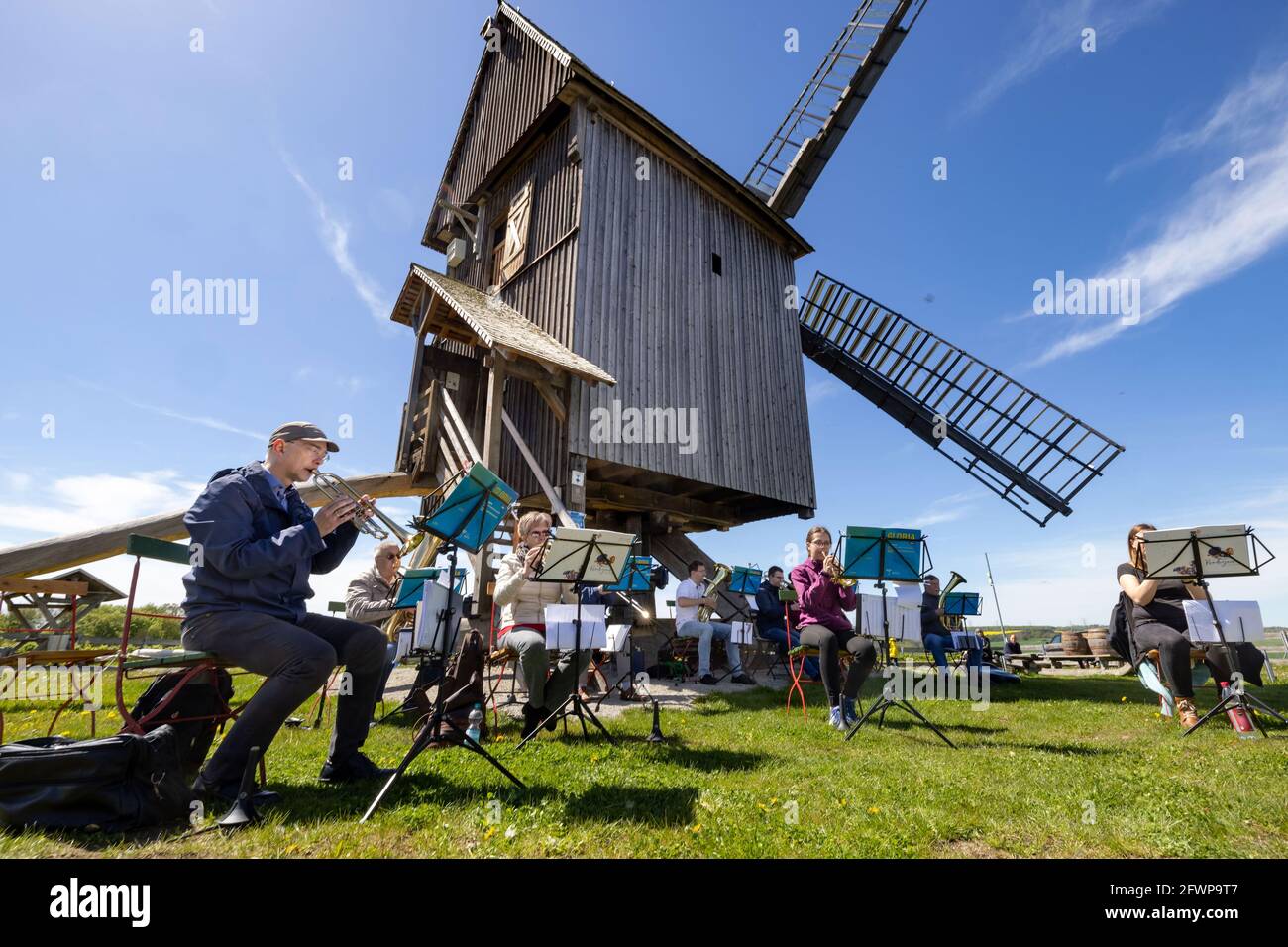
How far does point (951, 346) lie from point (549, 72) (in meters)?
11.4

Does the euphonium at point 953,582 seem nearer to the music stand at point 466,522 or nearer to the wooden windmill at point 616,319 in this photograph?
the wooden windmill at point 616,319

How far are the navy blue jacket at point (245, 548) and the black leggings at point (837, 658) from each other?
4059 millimetres

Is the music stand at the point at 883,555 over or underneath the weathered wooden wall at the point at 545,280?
underneath

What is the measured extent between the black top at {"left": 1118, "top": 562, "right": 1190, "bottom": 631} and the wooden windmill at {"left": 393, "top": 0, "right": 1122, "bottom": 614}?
21.7 feet

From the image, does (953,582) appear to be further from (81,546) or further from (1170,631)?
(81,546)

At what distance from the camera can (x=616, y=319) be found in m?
10.6

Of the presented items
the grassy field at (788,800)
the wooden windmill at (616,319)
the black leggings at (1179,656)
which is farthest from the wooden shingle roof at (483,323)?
the black leggings at (1179,656)

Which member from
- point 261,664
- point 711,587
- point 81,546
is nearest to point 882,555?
point 711,587

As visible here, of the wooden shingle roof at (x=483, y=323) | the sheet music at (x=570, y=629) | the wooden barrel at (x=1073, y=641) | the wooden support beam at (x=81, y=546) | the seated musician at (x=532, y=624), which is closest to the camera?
the seated musician at (x=532, y=624)

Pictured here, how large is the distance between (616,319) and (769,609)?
5595mm

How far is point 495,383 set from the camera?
8.91 m

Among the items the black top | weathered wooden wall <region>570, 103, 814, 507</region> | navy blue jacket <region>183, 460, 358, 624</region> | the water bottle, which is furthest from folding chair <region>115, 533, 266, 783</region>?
the black top

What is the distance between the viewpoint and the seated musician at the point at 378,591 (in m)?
6.23
